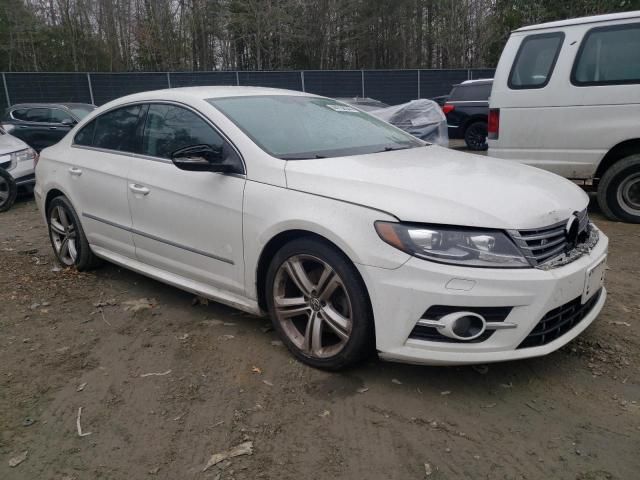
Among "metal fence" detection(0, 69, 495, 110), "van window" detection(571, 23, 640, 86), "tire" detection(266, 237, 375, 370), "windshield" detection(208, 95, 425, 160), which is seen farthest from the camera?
"metal fence" detection(0, 69, 495, 110)

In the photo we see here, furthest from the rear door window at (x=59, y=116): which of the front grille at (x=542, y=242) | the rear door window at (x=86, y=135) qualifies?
the front grille at (x=542, y=242)

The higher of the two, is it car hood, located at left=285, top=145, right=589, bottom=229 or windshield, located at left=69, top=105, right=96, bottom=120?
windshield, located at left=69, top=105, right=96, bottom=120

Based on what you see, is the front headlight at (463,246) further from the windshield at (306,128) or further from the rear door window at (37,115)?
the rear door window at (37,115)

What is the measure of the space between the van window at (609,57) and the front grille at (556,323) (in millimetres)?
3646

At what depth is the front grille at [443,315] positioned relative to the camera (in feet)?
8.24

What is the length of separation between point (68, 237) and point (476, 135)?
10.6m

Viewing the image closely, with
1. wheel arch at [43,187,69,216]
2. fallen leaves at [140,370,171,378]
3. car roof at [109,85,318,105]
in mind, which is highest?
car roof at [109,85,318,105]

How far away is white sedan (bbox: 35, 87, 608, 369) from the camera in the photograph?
2.54 m

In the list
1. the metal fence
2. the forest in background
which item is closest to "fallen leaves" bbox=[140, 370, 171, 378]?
the metal fence

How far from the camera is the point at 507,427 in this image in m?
2.49

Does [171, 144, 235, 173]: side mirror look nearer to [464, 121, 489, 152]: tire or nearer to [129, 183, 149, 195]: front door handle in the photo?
[129, 183, 149, 195]: front door handle

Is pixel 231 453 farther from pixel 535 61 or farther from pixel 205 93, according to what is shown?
pixel 535 61

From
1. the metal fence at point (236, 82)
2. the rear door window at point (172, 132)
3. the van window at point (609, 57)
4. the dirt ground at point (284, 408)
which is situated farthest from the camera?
the metal fence at point (236, 82)

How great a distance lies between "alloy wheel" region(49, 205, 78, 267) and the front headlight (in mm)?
3311
